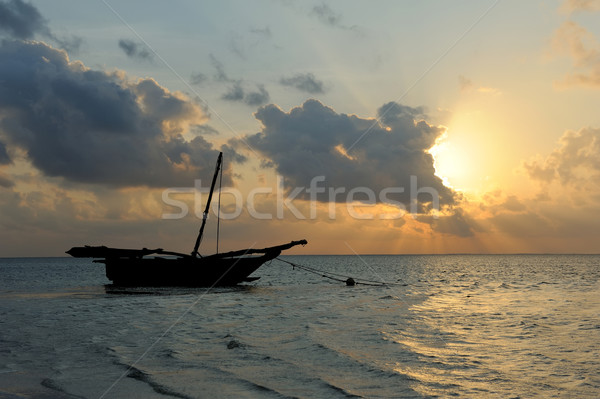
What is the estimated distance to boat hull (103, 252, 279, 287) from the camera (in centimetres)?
3897

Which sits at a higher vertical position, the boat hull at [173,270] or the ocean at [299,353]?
the boat hull at [173,270]

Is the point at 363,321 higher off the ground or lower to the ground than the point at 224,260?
lower

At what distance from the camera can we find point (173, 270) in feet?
128

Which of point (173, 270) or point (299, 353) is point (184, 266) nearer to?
point (173, 270)

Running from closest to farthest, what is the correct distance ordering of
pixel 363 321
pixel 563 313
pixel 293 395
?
pixel 293 395, pixel 363 321, pixel 563 313

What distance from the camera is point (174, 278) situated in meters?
39.5

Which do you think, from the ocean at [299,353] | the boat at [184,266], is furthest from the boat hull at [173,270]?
the ocean at [299,353]

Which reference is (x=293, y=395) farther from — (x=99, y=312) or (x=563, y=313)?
(x=563, y=313)

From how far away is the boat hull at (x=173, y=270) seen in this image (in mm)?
38969

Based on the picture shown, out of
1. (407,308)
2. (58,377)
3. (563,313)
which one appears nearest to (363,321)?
(407,308)

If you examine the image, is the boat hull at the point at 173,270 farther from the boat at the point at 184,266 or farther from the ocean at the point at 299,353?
the ocean at the point at 299,353

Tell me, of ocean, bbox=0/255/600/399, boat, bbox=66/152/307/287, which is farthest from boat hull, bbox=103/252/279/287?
ocean, bbox=0/255/600/399

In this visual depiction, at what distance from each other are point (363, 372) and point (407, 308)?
15663 mm

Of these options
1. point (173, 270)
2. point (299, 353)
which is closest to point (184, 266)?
point (173, 270)
